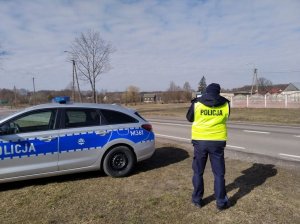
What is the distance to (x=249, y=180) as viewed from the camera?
620 cm

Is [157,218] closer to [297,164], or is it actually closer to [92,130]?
[92,130]

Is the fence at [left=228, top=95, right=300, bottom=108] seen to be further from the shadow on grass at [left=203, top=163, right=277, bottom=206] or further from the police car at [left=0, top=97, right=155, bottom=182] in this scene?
the police car at [left=0, top=97, right=155, bottom=182]

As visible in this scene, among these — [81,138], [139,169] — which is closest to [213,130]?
[81,138]

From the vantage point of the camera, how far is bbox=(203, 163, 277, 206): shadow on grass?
17.3 ft

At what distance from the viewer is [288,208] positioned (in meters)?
4.76

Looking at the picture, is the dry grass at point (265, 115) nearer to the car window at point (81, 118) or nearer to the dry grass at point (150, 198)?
the dry grass at point (150, 198)

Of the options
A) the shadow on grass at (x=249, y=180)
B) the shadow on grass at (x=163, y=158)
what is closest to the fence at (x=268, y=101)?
the shadow on grass at (x=163, y=158)

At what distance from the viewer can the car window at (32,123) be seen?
5836 millimetres

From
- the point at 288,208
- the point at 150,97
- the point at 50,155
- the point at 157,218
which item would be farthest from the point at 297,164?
the point at 150,97

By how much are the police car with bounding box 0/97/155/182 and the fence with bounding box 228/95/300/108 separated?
31.9 metres

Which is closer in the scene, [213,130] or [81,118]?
[213,130]

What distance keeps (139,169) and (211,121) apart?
295 centimetres

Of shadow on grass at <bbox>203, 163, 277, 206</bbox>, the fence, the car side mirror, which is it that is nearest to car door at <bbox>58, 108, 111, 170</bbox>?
the car side mirror

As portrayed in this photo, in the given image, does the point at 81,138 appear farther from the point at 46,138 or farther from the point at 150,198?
the point at 150,198
